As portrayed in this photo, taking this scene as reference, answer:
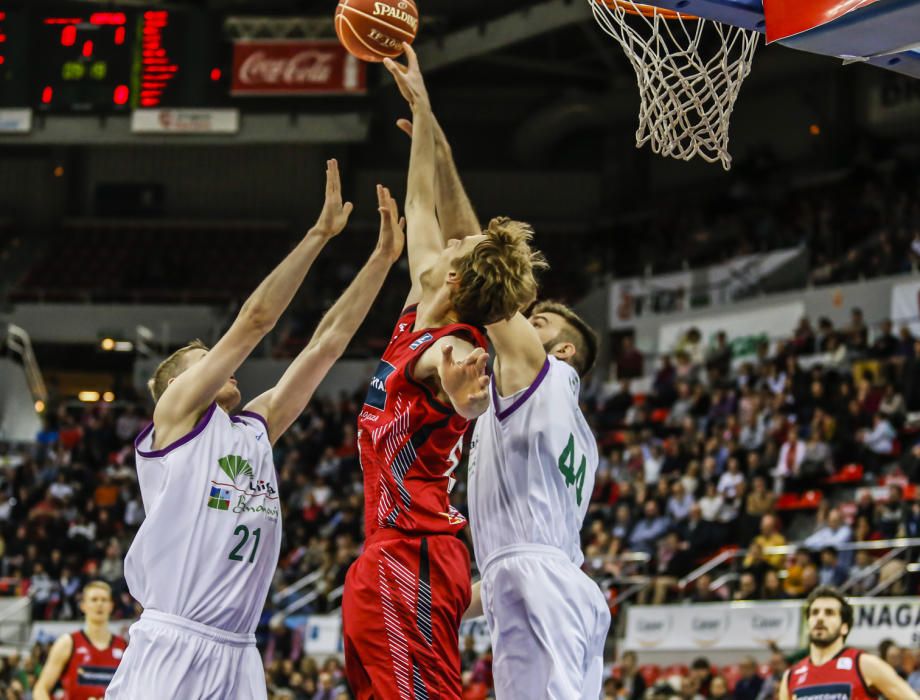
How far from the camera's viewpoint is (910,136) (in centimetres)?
2556

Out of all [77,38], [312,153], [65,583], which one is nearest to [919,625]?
[65,583]

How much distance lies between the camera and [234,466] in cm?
557

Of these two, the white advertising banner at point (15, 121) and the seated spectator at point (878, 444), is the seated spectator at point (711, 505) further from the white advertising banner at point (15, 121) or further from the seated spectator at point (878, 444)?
the white advertising banner at point (15, 121)

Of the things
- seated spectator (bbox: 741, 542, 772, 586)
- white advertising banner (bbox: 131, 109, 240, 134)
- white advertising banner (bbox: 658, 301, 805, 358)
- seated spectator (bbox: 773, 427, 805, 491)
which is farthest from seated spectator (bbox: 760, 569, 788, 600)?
white advertising banner (bbox: 131, 109, 240, 134)

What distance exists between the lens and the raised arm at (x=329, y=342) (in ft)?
19.2

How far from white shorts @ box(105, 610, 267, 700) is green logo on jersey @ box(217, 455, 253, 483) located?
0.58 meters

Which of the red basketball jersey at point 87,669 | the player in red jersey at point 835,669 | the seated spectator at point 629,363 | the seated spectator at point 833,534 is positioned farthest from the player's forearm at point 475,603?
the seated spectator at point 629,363

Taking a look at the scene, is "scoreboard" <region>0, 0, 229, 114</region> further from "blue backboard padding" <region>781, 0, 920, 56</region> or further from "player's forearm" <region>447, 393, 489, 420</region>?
"player's forearm" <region>447, 393, 489, 420</region>

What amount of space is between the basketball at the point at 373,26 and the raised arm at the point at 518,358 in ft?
6.23

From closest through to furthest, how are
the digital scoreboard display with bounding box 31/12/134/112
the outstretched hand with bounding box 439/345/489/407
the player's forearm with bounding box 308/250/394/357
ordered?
the outstretched hand with bounding box 439/345/489/407 < the player's forearm with bounding box 308/250/394/357 < the digital scoreboard display with bounding box 31/12/134/112

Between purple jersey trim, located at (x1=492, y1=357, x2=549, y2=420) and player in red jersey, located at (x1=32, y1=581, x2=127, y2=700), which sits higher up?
purple jersey trim, located at (x1=492, y1=357, x2=549, y2=420)

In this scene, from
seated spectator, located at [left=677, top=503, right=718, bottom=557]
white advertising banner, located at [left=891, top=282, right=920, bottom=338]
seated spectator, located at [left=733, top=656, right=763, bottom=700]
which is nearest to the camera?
seated spectator, located at [left=733, top=656, right=763, bottom=700]

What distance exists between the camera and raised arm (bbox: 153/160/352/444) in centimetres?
536

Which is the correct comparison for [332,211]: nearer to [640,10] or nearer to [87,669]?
[640,10]
